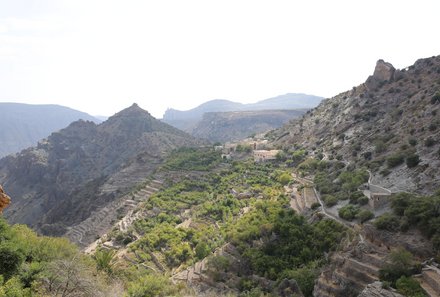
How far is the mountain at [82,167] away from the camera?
322ft

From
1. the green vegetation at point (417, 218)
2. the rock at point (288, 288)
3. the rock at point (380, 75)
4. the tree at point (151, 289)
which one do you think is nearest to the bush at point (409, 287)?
the green vegetation at point (417, 218)

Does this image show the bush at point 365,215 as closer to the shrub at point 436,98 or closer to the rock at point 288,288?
the rock at point 288,288

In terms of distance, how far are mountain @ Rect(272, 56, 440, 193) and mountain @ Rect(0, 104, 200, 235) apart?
143ft

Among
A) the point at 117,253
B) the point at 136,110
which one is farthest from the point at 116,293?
the point at 136,110

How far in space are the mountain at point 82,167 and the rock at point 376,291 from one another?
70.2 m

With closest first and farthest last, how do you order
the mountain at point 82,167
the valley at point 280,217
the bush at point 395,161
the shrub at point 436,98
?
the valley at point 280,217
the bush at point 395,161
the shrub at point 436,98
the mountain at point 82,167

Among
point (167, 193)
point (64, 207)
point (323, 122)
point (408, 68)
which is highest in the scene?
point (408, 68)

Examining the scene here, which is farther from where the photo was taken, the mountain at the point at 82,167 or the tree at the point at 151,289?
the mountain at the point at 82,167

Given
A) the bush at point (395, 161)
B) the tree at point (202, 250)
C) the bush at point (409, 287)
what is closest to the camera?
the bush at point (409, 287)

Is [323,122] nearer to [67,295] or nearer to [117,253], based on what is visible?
[117,253]

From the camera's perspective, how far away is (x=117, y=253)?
48.9 metres

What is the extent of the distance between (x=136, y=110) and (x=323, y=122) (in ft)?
355

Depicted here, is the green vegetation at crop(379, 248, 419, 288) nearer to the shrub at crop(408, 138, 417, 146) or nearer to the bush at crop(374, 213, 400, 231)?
the bush at crop(374, 213, 400, 231)

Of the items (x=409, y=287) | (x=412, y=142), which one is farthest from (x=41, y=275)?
(x=412, y=142)
